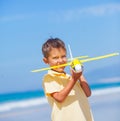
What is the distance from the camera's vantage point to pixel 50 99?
1.18m

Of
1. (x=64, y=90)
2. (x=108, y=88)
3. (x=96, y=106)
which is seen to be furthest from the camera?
(x=108, y=88)

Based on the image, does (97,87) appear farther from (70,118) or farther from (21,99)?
(70,118)

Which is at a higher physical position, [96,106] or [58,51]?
[58,51]

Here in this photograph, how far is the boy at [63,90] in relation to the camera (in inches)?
44.9

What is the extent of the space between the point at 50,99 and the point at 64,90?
0.07m

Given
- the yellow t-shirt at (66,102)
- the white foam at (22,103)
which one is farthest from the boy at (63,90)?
the white foam at (22,103)

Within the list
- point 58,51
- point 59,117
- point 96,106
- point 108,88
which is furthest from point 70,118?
point 108,88

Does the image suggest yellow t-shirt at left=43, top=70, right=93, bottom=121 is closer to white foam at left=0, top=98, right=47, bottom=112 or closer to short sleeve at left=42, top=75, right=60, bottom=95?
short sleeve at left=42, top=75, right=60, bottom=95

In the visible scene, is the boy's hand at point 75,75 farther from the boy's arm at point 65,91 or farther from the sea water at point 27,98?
the sea water at point 27,98

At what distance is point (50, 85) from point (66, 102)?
0.06 m

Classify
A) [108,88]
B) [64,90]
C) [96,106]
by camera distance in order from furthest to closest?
[108,88] < [96,106] < [64,90]

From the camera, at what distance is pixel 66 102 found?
1146 millimetres

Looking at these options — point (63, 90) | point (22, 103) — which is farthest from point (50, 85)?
point (22, 103)

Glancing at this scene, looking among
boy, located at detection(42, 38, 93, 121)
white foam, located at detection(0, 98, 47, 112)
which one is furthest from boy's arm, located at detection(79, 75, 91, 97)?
white foam, located at detection(0, 98, 47, 112)
